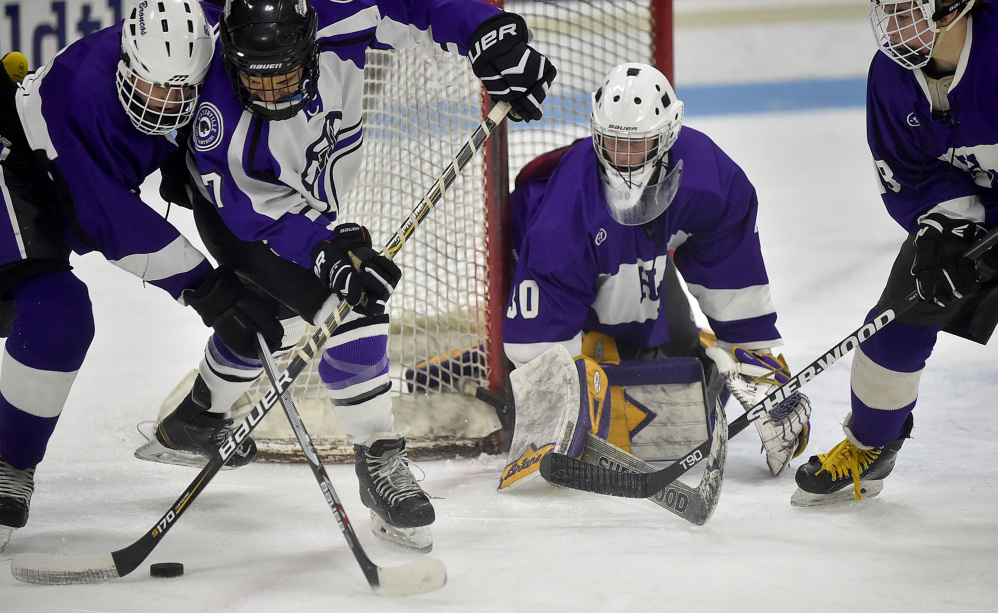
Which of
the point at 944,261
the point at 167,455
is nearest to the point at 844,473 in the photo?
the point at 944,261

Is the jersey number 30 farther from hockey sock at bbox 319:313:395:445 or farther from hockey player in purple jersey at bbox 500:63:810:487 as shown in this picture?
hockey sock at bbox 319:313:395:445

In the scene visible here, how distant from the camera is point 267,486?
2408mm

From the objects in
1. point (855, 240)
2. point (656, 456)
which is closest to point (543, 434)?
point (656, 456)

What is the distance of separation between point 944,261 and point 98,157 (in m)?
1.64

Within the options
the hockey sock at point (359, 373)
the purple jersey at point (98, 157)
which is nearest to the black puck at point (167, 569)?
the hockey sock at point (359, 373)

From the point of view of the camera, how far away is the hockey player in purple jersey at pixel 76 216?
6.13 feet

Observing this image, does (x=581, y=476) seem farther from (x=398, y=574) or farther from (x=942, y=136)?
(x=942, y=136)

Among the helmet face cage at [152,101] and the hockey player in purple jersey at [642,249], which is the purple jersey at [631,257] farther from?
the helmet face cage at [152,101]

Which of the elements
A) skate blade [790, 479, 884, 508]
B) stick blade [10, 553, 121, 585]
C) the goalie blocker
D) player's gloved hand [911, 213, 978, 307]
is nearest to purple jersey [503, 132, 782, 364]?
the goalie blocker

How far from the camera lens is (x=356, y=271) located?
1.80m

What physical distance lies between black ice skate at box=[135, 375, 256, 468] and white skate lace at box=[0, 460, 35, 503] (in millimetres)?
354

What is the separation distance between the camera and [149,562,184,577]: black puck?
1828 mm

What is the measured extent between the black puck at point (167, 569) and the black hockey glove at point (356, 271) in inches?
23.1

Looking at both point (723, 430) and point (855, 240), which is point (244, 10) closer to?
point (723, 430)
